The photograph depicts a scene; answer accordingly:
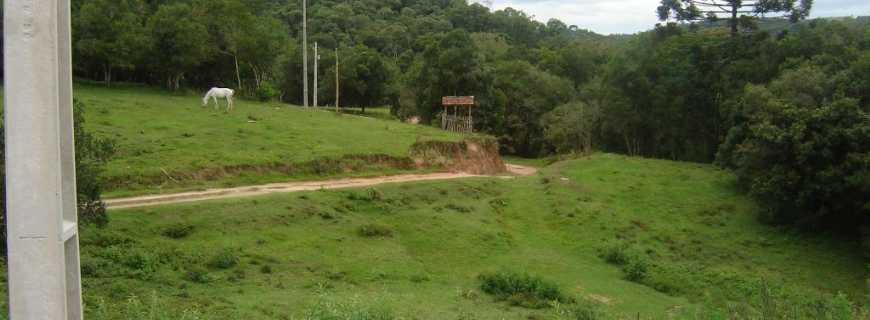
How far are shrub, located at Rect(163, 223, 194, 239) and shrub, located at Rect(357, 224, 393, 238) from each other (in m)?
4.21

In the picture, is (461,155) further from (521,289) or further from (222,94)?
(521,289)

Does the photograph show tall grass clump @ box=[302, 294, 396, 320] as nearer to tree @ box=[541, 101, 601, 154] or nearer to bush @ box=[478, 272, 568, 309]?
bush @ box=[478, 272, 568, 309]

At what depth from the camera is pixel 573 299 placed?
15562 millimetres

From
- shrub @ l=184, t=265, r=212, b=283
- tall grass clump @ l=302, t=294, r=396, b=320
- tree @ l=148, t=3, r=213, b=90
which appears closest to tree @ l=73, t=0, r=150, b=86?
tree @ l=148, t=3, r=213, b=90

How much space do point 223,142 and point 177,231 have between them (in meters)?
7.94

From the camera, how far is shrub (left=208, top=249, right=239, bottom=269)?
14688 millimetres

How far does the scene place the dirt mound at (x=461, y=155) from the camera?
1069 inches

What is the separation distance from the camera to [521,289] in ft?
51.2

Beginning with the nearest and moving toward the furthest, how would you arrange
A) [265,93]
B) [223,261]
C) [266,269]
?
[223,261], [266,269], [265,93]

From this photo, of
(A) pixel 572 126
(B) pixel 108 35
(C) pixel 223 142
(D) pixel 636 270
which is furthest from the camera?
(A) pixel 572 126

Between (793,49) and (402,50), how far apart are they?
40.2 meters

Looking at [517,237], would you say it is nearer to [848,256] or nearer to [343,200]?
[343,200]

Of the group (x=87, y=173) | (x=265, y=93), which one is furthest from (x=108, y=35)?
(x=87, y=173)

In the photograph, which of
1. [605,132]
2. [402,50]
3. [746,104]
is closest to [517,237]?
[746,104]
